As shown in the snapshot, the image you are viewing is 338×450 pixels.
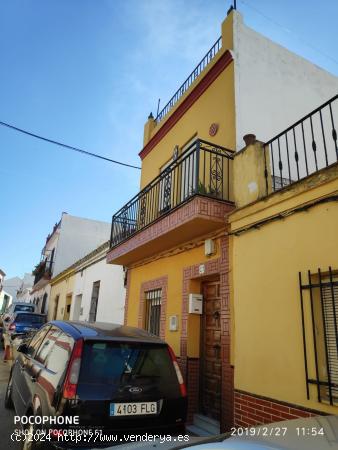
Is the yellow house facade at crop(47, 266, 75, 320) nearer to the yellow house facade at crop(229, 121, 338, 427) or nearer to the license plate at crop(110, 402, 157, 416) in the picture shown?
the yellow house facade at crop(229, 121, 338, 427)

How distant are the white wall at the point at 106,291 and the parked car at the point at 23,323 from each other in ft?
7.15

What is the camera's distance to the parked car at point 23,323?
42.0 ft

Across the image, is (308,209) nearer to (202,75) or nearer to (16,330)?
(202,75)

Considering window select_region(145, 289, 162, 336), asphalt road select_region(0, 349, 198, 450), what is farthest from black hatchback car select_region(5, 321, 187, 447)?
window select_region(145, 289, 162, 336)

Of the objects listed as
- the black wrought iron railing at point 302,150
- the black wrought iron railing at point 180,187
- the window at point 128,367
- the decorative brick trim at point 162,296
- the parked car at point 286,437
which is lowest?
the parked car at point 286,437

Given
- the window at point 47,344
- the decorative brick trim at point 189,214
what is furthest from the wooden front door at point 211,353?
the window at point 47,344

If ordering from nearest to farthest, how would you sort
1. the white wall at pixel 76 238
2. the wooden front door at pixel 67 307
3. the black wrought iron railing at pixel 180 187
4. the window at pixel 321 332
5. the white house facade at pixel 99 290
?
the window at pixel 321 332, the black wrought iron railing at pixel 180 187, the white house facade at pixel 99 290, the wooden front door at pixel 67 307, the white wall at pixel 76 238

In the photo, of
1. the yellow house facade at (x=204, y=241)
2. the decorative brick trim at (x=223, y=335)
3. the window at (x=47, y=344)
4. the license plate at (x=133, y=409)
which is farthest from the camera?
the yellow house facade at (x=204, y=241)

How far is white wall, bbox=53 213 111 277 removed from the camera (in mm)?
22016

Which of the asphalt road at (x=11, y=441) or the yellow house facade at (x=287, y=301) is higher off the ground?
the yellow house facade at (x=287, y=301)

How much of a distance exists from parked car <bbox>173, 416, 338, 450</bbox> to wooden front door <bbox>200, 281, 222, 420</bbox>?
12.1 ft

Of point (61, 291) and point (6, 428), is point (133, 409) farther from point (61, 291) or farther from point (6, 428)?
point (61, 291)

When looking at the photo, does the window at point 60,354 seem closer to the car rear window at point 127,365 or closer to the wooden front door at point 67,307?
the car rear window at point 127,365

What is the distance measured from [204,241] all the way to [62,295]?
1358 centimetres
